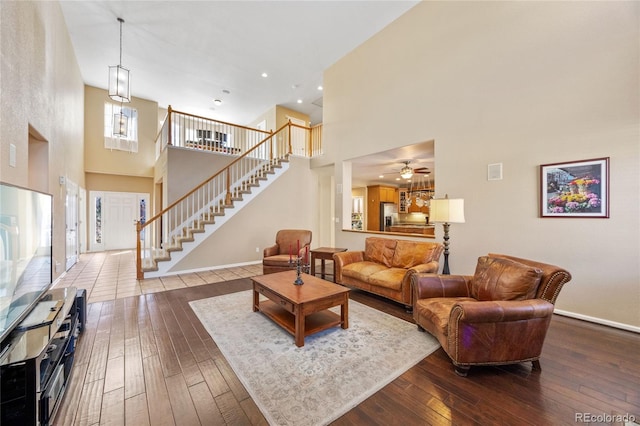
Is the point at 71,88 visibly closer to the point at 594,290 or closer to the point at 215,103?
the point at 215,103

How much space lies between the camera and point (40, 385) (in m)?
1.40

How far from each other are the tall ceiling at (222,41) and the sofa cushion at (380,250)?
4339 mm

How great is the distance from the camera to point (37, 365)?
1.32 metres

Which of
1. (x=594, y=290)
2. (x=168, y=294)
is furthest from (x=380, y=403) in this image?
(x=168, y=294)

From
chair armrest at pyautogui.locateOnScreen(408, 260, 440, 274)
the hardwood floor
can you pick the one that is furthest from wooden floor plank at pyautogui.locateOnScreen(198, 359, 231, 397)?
chair armrest at pyautogui.locateOnScreen(408, 260, 440, 274)

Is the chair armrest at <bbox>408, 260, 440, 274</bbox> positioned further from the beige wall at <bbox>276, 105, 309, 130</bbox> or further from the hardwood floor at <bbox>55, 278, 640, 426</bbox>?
the beige wall at <bbox>276, 105, 309, 130</bbox>

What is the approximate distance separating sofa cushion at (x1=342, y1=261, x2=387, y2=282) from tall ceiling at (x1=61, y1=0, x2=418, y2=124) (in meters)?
4.71

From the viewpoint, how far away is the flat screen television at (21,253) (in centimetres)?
156

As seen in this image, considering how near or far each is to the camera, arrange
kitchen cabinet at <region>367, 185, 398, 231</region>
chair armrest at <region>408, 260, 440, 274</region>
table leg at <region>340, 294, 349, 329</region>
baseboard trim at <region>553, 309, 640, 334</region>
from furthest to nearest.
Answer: kitchen cabinet at <region>367, 185, 398, 231</region>, chair armrest at <region>408, 260, 440, 274</region>, table leg at <region>340, 294, 349, 329</region>, baseboard trim at <region>553, 309, 640, 334</region>

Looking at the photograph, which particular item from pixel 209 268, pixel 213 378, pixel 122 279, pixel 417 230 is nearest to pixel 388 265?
pixel 213 378

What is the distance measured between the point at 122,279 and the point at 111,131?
5777 millimetres

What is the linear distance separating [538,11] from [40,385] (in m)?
5.91

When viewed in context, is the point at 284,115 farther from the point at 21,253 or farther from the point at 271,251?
the point at 21,253

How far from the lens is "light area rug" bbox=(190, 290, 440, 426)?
1.72m
